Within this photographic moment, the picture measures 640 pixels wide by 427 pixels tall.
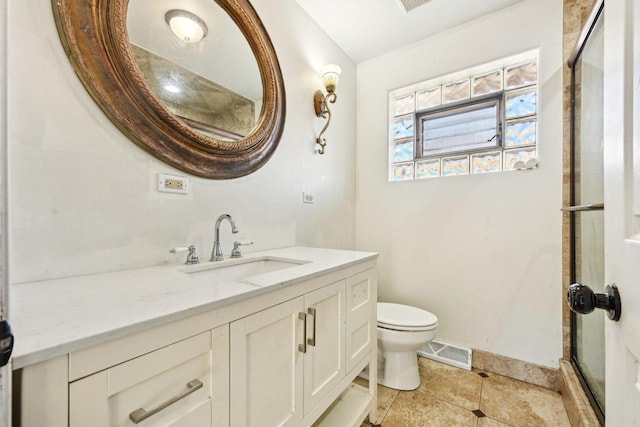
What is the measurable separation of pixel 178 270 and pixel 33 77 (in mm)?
710

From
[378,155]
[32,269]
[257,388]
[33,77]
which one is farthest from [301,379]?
[378,155]

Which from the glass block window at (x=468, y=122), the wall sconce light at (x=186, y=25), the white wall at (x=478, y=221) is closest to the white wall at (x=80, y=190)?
the wall sconce light at (x=186, y=25)

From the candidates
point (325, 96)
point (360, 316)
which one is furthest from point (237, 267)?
point (325, 96)

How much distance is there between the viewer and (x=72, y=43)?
2.71ft

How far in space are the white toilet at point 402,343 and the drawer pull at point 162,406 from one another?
4.11 ft

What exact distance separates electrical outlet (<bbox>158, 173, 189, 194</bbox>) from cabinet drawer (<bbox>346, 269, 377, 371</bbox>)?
0.80 meters

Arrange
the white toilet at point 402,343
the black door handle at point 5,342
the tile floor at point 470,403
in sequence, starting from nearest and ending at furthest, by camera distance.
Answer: the black door handle at point 5,342
the tile floor at point 470,403
the white toilet at point 402,343

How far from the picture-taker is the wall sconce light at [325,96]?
6.04ft

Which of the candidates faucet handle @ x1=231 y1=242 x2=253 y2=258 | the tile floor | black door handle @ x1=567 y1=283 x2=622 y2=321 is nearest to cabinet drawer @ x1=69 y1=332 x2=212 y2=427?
faucet handle @ x1=231 y1=242 x2=253 y2=258

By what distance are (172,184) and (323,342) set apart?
2.83 ft

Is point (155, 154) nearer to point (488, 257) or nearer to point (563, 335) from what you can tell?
point (488, 257)

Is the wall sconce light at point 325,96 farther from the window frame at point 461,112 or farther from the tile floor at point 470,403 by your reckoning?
the tile floor at point 470,403

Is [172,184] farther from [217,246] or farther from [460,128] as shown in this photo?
[460,128]

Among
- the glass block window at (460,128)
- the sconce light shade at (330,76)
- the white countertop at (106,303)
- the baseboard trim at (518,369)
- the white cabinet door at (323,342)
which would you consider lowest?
the baseboard trim at (518,369)
